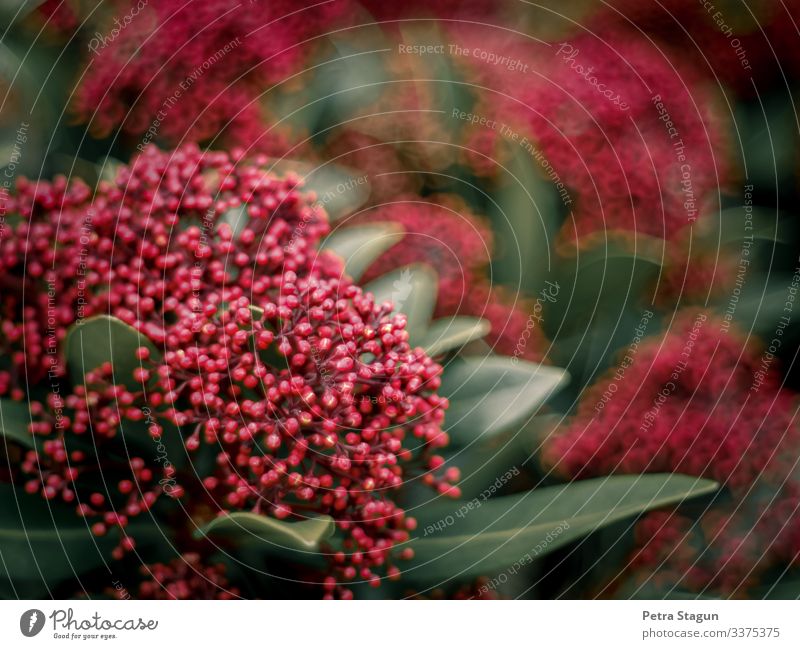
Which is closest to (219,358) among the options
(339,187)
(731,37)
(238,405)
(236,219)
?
(238,405)

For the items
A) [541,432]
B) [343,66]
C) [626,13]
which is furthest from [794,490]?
[343,66]

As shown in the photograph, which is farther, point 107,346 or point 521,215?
point 521,215

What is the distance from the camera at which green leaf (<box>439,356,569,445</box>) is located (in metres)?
0.89

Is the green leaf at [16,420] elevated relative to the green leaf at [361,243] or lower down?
lower down

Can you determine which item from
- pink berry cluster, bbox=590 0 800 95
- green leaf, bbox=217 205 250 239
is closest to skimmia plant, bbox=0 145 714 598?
green leaf, bbox=217 205 250 239

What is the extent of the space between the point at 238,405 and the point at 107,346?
15cm

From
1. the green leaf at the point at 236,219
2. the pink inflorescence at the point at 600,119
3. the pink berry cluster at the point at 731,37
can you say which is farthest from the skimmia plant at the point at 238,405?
the pink berry cluster at the point at 731,37

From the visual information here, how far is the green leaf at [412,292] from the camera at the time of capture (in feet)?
2.89

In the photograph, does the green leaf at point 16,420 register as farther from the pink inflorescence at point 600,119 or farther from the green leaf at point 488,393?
the pink inflorescence at point 600,119

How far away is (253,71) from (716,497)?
2.61 feet

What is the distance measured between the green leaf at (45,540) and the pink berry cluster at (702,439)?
0.57 m

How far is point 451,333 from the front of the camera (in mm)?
892

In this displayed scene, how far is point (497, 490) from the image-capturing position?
0.92 meters
